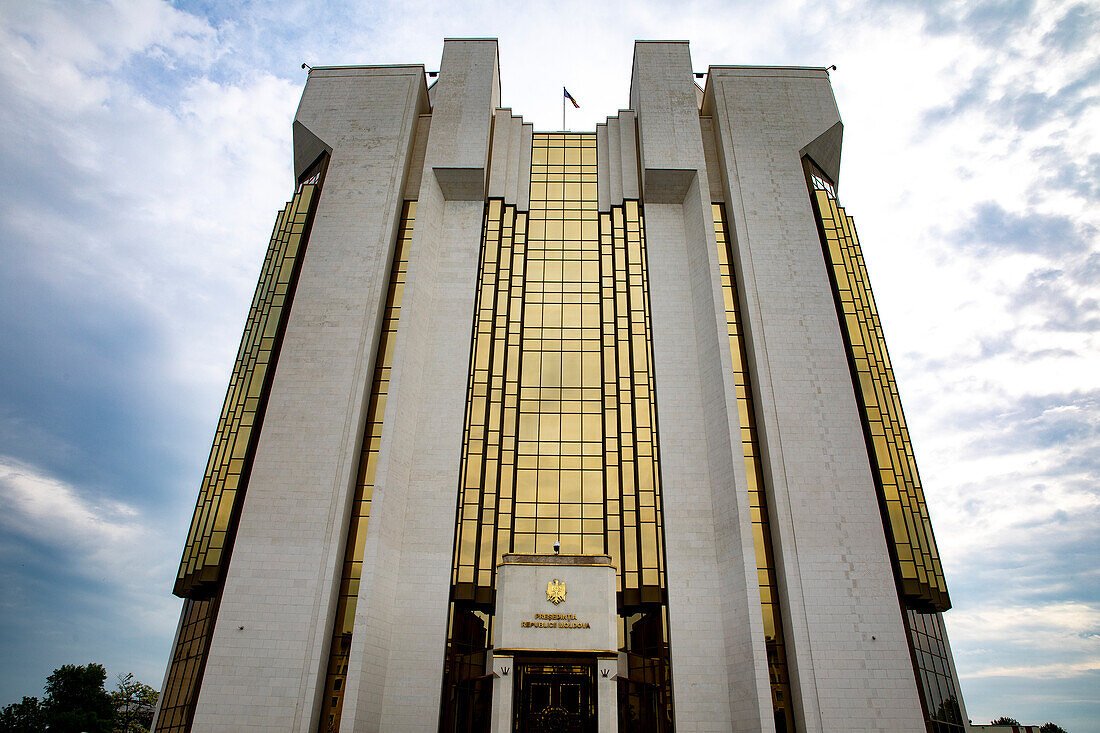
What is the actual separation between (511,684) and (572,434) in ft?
41.8

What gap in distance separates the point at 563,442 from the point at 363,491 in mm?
10221

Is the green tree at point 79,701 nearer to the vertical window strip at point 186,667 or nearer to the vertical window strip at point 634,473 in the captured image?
the vertical window strip at point 186,667

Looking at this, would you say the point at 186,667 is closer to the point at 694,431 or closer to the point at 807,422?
the point at 694,431

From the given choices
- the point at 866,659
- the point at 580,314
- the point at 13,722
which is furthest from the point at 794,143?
the point at 13,722

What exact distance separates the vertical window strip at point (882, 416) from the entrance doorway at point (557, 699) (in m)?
14.3

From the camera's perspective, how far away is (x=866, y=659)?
25.4m

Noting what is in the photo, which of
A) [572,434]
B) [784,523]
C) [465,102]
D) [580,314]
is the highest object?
[465,102]

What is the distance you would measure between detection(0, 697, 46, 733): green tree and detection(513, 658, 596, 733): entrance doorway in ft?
179

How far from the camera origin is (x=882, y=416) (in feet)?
103

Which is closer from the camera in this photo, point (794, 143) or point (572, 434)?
point (572, 434)

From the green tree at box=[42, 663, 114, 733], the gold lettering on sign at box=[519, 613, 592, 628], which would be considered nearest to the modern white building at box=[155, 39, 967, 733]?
the gold lettering on sign at box=[519, 613, 592, 628]

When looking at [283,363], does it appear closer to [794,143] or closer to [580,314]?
[580,314]

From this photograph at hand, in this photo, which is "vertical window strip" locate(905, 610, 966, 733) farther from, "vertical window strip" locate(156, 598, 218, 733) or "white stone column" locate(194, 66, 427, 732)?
"vertical window strip" locate(156, 598, 218, 733)

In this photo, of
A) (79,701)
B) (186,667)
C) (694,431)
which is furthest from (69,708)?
(694,431)
